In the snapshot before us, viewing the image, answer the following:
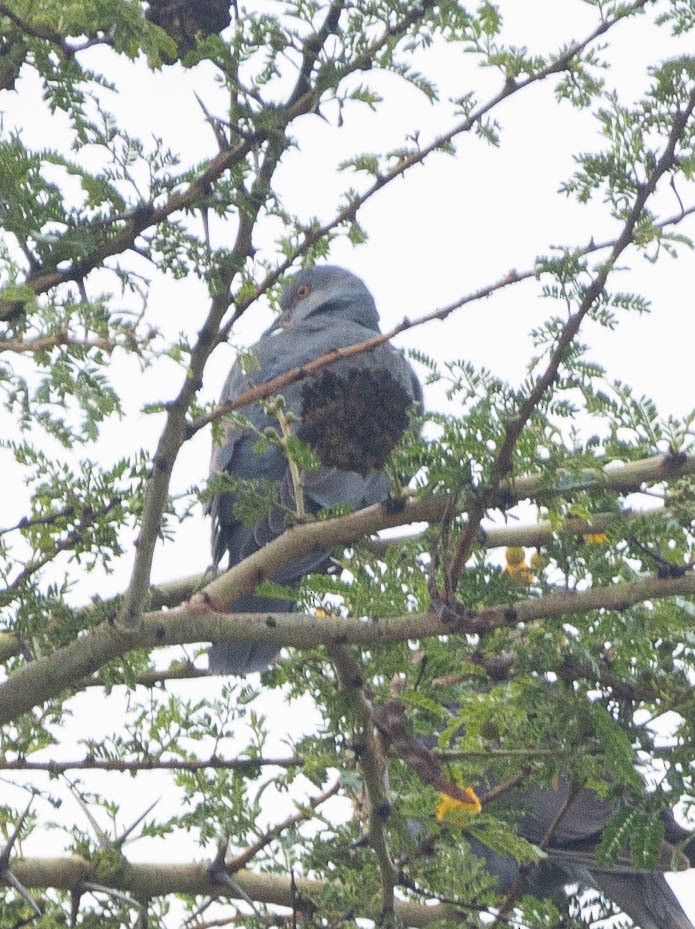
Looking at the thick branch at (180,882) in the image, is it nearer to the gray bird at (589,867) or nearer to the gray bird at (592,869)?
the gray bird at (589,867)

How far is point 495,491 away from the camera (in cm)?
219

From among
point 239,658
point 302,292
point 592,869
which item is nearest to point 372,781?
point 239,658

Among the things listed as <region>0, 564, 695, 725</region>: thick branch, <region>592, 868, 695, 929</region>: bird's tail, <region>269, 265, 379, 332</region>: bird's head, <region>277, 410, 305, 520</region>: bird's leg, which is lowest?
<region>592, 868, 695, 929</region>: bird's tail

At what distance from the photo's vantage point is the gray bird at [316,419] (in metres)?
2.75

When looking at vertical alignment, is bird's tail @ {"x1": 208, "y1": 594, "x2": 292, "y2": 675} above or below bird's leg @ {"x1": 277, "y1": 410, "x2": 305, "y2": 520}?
above

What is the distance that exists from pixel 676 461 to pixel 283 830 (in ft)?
4.87

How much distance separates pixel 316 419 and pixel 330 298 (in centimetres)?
323

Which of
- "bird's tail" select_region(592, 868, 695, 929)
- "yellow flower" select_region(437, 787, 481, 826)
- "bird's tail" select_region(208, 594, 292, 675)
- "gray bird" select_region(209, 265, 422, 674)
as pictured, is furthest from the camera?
"bird's tail" select_region(592, 868, 695, 929)

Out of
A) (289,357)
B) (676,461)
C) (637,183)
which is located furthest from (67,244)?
(289,357)

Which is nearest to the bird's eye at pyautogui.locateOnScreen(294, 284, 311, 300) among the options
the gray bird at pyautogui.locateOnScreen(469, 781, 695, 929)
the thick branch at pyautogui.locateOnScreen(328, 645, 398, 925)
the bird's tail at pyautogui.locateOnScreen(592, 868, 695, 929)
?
the gray bird at pyautogui.locateOnScreen(469, 781, 695, 929)

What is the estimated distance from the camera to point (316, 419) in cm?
279

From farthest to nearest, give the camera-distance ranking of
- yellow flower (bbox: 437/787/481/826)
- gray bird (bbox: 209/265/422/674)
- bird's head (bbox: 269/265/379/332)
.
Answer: bird's head (bbox: 269/265/379/332), gray bird (bbox: 209/265/422/674), yellow flower (bbox: 437/787/481/826)

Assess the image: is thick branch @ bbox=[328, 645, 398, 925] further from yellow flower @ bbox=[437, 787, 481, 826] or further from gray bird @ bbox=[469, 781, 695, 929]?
gray bird @ bbox=[469, 781, 695, 929]

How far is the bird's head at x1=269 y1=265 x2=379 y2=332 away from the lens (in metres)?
5.94
